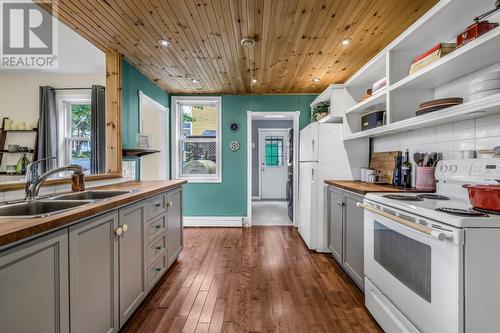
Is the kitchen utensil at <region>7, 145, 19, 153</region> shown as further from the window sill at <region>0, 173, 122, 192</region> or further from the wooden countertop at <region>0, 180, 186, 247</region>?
the wooden countertop at <region>0, 180, 186, 247</region>

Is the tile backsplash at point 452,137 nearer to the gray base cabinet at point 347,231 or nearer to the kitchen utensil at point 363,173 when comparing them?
the kitchen utensil at point 363,173

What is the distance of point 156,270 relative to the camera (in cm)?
214

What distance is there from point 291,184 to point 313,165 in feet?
4.93

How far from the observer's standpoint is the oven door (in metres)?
1.05

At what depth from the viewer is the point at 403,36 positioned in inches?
73.4

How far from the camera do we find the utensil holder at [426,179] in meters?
1.94

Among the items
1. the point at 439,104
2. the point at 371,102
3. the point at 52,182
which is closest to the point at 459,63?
the point at 439,104

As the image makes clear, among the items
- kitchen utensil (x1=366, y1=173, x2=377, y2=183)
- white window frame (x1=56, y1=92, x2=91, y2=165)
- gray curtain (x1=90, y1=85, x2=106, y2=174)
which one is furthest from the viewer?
white window frame (x1=56, y1=92, x2=91, y2=165)

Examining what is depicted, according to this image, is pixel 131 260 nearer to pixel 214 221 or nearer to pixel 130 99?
pixel 130 99

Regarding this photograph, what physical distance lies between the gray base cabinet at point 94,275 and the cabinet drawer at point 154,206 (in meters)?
0.44

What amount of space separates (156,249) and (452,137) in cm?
264

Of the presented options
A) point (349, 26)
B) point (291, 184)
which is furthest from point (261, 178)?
point (349, 26)

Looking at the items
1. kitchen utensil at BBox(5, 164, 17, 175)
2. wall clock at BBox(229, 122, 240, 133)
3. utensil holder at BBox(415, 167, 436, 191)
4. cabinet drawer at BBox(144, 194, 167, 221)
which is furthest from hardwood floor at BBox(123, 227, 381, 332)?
kitchen utensil at BBox(5, 164, 17, 175)

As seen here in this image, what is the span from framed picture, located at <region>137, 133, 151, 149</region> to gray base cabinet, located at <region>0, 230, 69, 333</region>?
6.91ft
